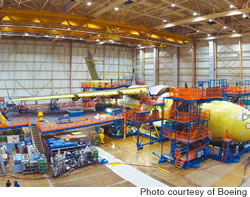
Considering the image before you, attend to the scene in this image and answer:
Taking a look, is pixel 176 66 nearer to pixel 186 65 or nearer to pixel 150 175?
pixel 186 65

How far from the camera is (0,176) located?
1562cm

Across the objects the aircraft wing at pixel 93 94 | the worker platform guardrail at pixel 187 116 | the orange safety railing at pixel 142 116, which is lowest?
the orange safety railing at pixel 142 116

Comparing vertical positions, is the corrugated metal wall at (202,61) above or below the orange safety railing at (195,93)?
above

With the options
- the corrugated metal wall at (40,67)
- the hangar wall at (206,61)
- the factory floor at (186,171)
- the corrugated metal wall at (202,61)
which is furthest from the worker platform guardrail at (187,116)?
the corrugated metal wall at (202,61)

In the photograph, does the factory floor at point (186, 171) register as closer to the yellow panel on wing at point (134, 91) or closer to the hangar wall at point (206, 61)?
the yellow panel on wing at point (134, 91)

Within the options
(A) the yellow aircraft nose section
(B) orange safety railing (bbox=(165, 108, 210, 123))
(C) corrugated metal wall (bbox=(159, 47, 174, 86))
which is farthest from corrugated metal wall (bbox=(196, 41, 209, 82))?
(B) orange safety railing (bbox=(165, 108, 210, 123))

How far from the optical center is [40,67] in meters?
42.5

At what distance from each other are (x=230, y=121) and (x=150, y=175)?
8.62 meters

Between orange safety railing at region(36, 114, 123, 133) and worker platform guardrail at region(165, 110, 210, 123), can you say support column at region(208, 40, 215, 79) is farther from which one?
orange safety railing at region(36, 114, 123, 133)

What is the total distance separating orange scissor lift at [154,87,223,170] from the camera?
17531mm

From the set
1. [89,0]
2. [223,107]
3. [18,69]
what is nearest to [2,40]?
[18,69]

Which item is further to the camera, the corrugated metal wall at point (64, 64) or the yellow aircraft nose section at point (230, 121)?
the corrugated metal wall at point (64, 64)

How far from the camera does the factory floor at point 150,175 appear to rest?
14.7 metres

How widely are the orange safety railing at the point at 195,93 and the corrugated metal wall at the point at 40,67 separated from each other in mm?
23312
